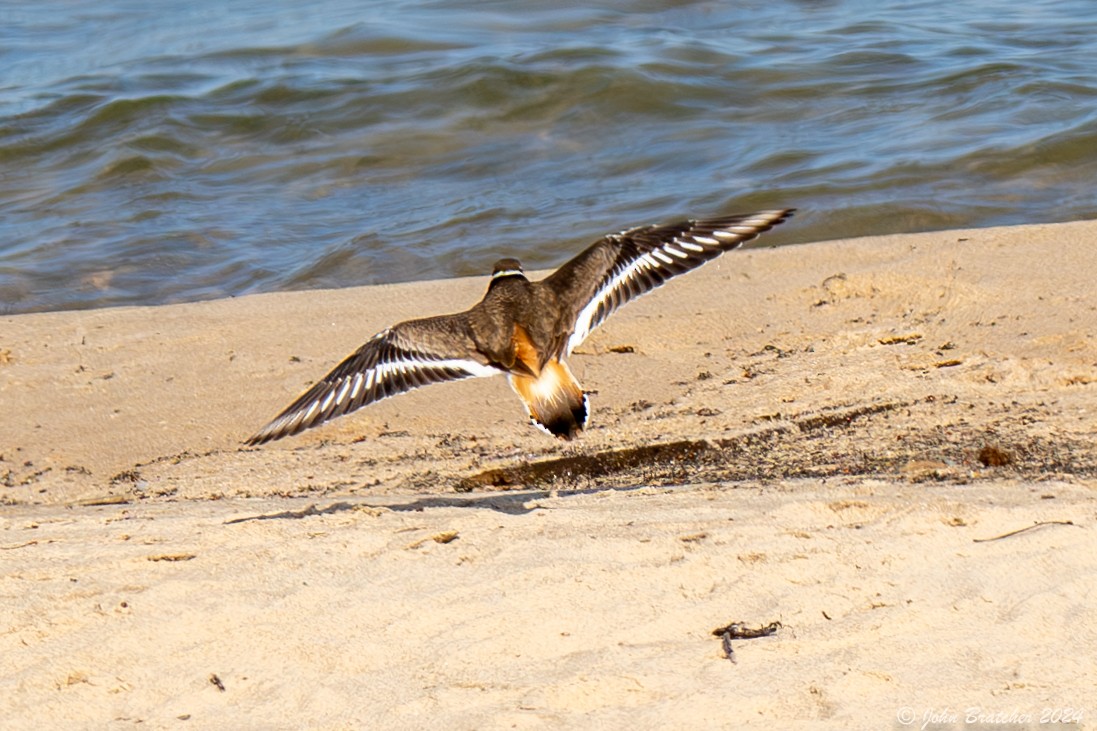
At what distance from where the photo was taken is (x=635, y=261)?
530 cm

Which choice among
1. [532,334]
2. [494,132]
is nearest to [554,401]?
[532,334]

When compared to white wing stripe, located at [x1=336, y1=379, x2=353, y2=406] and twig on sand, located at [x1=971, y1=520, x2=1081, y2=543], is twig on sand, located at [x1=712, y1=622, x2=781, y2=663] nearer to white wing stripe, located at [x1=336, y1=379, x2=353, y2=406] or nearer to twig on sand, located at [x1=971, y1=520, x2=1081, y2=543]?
twig on sand, located at [x1=971, y1=520, x2=1081, y2=543]

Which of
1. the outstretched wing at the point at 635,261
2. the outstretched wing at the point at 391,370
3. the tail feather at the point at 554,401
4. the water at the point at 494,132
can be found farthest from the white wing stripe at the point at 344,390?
the water at the point at 494,132

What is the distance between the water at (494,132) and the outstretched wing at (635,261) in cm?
356

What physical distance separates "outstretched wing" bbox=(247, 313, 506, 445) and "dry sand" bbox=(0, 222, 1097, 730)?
31cm

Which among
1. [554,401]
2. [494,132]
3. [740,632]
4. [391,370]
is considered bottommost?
[740,632]

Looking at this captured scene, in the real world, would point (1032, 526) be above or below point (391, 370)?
below

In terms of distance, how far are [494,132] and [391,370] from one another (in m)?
7.32

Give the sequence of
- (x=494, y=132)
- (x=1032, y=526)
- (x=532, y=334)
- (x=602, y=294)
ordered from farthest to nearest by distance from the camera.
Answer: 1. (x=494, y=132)
2. (x=602, y=294)
3. (x=532, y=334)
4. (x=1032, y=526)

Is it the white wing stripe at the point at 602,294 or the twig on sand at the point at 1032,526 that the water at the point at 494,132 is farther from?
the twig on sand at the point at 1032,526

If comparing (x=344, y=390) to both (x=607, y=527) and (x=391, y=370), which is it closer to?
(x=391, y=370)

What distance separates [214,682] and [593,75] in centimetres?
1005

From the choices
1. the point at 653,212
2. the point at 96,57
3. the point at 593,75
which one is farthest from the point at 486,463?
the point at 96,57

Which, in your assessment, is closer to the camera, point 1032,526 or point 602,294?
point 1032,526
